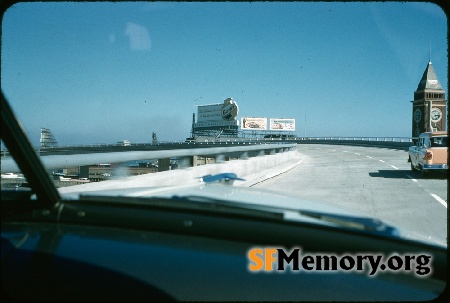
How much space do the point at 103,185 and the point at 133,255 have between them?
397 centimetres

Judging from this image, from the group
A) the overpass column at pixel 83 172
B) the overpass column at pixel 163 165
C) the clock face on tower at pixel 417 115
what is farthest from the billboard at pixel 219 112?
the overpass column at pixel 83 172

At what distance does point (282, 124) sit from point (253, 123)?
41.8 feet

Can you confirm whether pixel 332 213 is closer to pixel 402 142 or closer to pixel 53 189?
pixel 53 189

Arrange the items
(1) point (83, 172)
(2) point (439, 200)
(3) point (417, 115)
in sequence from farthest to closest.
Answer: (3) point (417, 115)
(2) point (439, 200)
(1) point (83, 172)

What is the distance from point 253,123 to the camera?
13112 centimetres

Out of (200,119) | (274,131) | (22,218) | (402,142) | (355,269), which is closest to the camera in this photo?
(355,269)

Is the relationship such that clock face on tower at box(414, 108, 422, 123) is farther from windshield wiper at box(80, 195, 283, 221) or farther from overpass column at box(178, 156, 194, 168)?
windshield wiper at box(80, 195, 283, 221)

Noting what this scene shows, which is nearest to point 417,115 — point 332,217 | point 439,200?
point 439,200

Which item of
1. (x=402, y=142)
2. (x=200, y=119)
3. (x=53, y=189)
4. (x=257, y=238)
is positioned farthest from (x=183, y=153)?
(x=200, y=119)

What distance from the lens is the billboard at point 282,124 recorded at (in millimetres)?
136000

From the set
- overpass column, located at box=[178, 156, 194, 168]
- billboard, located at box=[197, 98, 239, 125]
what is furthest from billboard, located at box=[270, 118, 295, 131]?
overpass column, located at box=[178, 156, 194, 168]

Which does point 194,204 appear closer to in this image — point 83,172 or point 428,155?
point 83,172

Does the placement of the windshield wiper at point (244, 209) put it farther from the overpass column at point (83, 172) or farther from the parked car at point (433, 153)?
the parked car at point (433, 153)

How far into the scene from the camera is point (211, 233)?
2361mm
